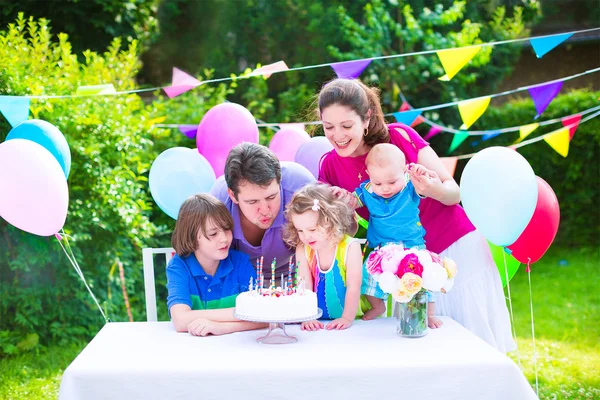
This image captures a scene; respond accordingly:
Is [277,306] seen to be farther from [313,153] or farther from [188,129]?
[188,129]

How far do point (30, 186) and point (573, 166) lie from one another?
6766 millimetres

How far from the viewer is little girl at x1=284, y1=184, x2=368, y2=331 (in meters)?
2.84

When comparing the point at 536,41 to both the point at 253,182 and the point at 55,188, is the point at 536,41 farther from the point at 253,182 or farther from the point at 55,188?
the point at 55,188

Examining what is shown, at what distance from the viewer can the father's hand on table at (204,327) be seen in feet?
9.11

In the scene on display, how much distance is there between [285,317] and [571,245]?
7.08 metres

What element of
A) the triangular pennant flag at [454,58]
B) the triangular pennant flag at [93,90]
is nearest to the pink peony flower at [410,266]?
the triangular pennant flag at [454,58]

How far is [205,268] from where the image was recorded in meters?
3.06

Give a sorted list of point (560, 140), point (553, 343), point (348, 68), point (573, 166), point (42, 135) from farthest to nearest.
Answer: point (573, 166)
point (553, 343)
point (560, 140)
point (348, 68)
point (42, 135)

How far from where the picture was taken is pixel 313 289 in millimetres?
3000

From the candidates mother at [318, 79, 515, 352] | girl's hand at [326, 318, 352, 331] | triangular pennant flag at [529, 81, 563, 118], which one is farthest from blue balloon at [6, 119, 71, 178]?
triangular pennant flag at [529, 81, 563, 118]

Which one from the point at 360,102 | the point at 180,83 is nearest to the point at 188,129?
the point at 180,83

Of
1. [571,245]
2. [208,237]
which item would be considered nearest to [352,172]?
[208,237]

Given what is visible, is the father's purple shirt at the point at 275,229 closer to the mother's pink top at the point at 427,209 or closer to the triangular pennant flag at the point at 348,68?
the mother's pink top at the point at 427,209

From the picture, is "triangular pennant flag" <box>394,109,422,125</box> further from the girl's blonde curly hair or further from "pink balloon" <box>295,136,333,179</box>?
the girl's blonde curly hair
